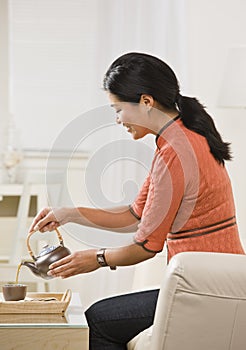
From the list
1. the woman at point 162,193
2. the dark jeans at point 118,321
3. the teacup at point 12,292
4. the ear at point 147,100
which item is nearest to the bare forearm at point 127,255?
the woman at point 162,193

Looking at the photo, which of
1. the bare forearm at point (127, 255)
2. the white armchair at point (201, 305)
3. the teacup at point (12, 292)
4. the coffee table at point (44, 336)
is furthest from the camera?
the teacup at point (12, 292)

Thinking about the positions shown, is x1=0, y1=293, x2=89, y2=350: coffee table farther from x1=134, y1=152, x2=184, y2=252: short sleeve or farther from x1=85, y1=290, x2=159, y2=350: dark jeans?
x1=134, y1=152, x2=184, y2=252: short sleeve

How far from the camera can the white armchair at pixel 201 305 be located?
1739mm

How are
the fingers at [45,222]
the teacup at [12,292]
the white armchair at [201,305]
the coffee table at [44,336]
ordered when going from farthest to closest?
the fingers at [45,222]
the teacup at [12,292]
the coffee table at [44,336]
the white armchair at [201,305]

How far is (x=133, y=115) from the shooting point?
2209mm

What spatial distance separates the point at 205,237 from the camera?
2123 millimetres

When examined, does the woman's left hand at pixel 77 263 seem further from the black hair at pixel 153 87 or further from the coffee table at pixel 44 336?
the black hair at pixel 153 87

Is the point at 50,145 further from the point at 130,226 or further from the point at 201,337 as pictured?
the point at 201,337

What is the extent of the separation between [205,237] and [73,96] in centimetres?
239

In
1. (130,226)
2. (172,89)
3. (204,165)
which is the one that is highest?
(172,89)

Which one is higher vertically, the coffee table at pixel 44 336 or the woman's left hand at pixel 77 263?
the woman's left hand at pixel 77 263

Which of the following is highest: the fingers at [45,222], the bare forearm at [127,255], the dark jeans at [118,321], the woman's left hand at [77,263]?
the bare forearm at [127,255]

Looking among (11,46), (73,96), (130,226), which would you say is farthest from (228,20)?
(130,226)

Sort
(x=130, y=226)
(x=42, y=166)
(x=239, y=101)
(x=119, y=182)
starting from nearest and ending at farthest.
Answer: (x=130, y=226) → (x=239, y=101) → (x=119, y=182) → (x=42, y=166)
